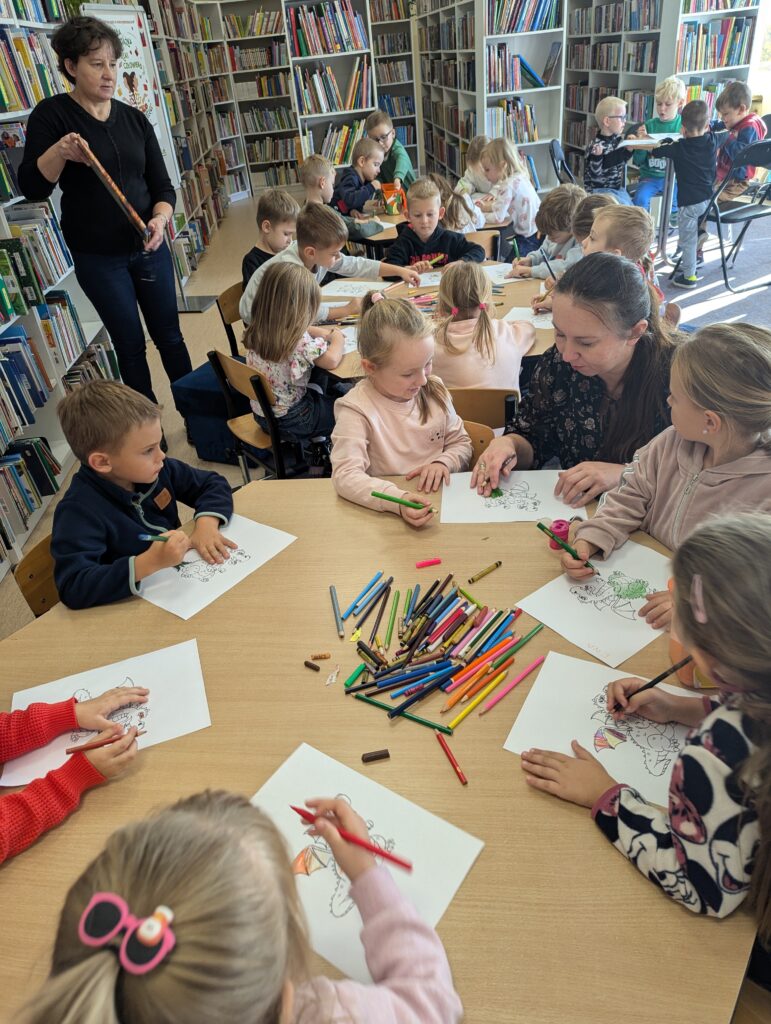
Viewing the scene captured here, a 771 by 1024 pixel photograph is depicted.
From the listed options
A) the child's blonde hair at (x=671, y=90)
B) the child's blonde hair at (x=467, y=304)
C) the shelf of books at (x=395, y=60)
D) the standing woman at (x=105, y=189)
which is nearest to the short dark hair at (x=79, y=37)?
the standing woman at (x=105, y=189)

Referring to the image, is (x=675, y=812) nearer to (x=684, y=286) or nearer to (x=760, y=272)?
(x=684, y=286)

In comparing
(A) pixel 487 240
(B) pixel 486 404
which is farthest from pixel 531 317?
(A) pixel 487 240

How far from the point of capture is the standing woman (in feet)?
8.09

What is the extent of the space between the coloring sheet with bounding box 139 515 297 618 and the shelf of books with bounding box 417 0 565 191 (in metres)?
5.34

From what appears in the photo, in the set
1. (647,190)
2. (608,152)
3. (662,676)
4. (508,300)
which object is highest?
(662,676)

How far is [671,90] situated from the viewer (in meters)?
5.05

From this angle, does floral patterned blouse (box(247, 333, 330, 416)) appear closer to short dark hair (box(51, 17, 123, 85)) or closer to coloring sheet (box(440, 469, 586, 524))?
coloring sheet (box(440, 469, 586, 524))

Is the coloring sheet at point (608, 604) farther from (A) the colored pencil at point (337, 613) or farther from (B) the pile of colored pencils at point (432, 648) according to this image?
(A) the colored pencil at point (337, 613)

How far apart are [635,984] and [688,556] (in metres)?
0.46

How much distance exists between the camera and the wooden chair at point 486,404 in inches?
77.3

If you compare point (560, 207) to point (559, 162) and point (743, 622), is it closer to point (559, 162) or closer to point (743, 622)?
point (559, 162)

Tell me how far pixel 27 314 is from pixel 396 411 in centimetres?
204

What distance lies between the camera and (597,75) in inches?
248

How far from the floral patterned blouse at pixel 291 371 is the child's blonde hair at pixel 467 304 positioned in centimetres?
46
